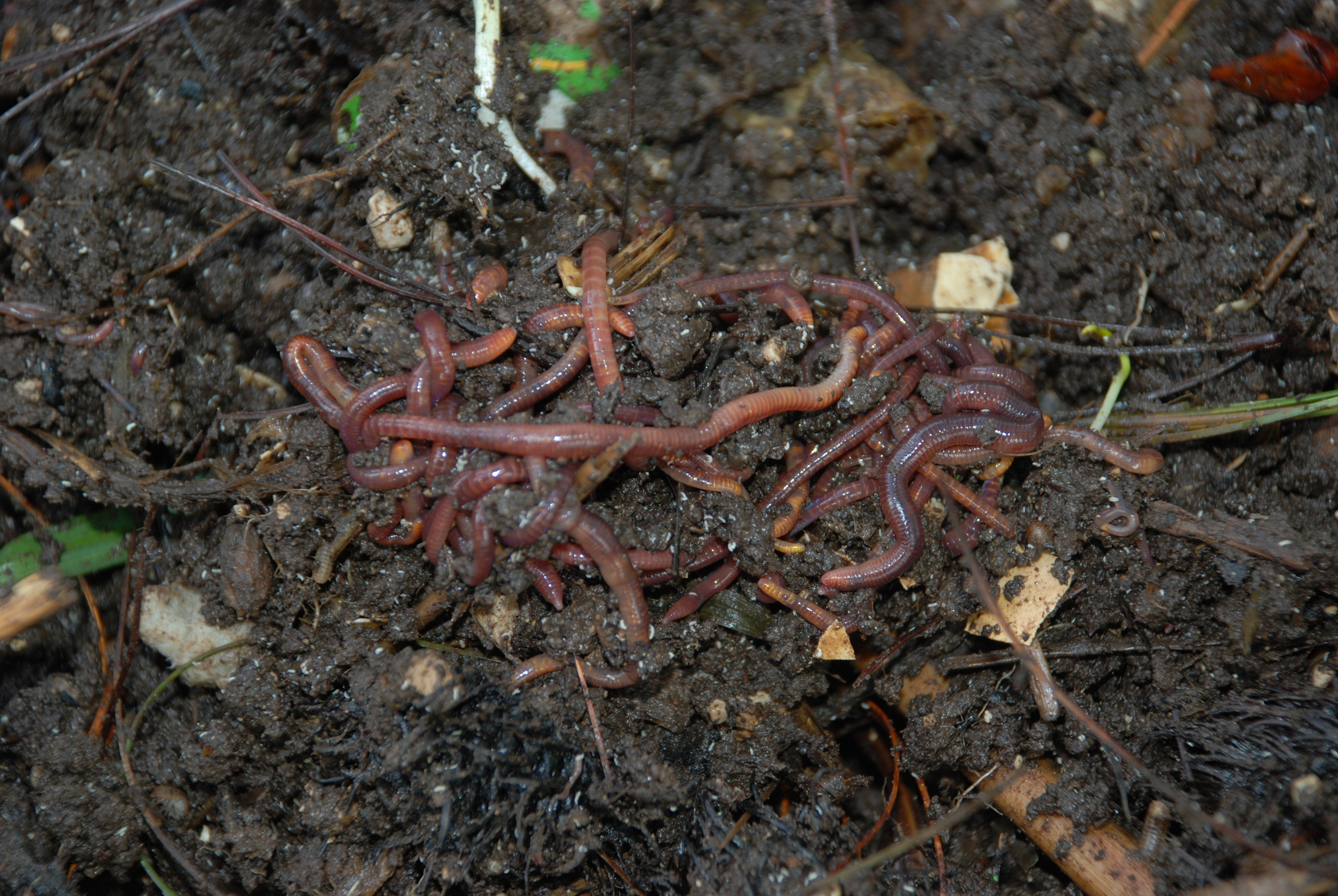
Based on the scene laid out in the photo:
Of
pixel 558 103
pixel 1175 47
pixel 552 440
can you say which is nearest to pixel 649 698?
pixel 552 440

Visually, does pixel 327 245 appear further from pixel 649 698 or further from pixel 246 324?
pixel 649 698

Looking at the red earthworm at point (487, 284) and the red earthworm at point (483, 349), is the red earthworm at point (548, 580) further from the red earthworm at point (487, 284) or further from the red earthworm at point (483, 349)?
the red earthworm at point (487, 284)

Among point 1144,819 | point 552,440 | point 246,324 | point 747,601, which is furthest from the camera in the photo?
point 246,324

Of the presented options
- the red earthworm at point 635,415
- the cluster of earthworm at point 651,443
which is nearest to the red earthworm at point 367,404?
the cluster of earthworm at point 651,443

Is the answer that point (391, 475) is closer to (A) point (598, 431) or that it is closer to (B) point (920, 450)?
(A) point (598, 431)

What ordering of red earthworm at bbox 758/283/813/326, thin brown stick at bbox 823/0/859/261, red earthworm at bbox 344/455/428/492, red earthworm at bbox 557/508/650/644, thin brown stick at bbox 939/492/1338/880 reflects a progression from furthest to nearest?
thin brown stick at bbox 823/0/859/261 → red earthworm at bbox 758/283/813/326 → red earthworm at bbox 344/455/428/492 → red earthworm at bbox 557/508/650/644 → thin brown stick at bbox 939/492/1338/880

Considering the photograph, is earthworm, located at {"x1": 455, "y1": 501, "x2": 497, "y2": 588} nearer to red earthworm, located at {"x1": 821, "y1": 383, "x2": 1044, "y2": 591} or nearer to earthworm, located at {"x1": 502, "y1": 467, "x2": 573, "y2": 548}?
earthworm, located at {"x1": 502, "y1": 467, "x2": 573, "y2": 548}

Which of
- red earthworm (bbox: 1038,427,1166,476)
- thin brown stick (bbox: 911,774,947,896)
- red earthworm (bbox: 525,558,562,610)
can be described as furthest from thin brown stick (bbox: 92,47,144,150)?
thin brown stick (bbox: 911,774,947,896)

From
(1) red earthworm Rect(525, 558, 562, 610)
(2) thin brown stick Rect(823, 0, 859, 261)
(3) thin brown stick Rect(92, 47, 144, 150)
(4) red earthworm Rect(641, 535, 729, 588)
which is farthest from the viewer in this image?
(2) thin brown stick Rect(823, 0, 859, 261)
